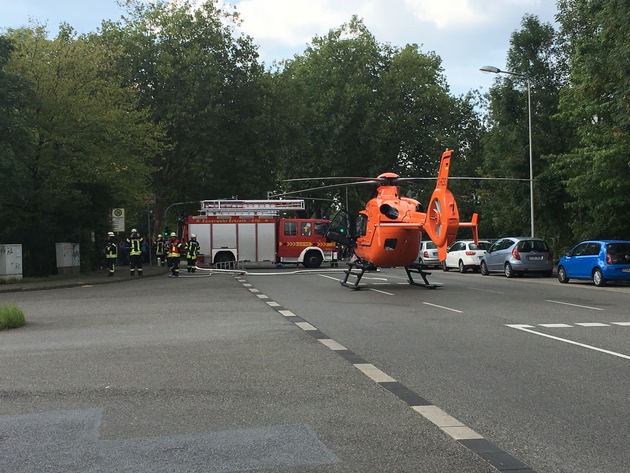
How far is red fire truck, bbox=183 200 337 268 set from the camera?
39.0 metres

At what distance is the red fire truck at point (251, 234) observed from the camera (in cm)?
3897

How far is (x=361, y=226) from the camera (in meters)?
22.0

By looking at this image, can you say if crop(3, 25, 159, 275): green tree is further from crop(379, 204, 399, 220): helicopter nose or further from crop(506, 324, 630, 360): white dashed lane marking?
crop(506, 324, 630, 360): white dashed lane marking

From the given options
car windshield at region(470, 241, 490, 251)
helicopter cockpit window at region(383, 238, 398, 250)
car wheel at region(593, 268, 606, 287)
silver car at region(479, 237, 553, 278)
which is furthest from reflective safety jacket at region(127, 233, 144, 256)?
car wheel at region(593, 268, 606, 287)

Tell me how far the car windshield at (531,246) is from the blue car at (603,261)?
4231mm

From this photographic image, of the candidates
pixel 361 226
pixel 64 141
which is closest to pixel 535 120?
pixel 361 226

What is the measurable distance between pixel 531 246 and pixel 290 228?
1414cm

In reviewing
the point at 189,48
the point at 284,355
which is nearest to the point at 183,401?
the point at 284,355

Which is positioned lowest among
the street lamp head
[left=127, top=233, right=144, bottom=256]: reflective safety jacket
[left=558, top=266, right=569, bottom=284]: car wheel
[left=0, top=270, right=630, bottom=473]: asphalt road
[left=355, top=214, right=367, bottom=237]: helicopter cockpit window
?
[left=558, top=266, right=569, bottom=284]: car wheel

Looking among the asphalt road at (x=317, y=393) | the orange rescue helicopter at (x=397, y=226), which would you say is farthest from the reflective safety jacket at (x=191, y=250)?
the asphalt road at (x=317, y=393)

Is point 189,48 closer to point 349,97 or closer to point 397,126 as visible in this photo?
point 349,97

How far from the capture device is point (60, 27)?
42000 mm

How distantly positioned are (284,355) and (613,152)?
1890 centimetres

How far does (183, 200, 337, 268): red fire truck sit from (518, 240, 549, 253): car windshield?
12.5m
